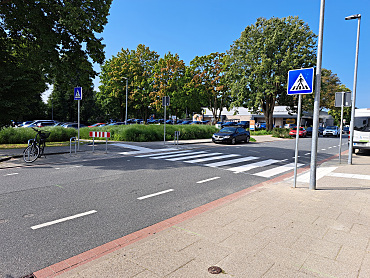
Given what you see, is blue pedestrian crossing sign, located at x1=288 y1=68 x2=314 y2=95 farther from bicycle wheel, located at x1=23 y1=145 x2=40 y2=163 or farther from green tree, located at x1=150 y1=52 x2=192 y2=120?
green tree, located at x1=150 y1=52 x2=192 y2=120

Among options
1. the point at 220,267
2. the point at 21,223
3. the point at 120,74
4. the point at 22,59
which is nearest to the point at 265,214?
the point at 220,267

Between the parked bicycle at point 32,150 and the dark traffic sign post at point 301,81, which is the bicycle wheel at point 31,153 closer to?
the parked bicycle at point 32,150

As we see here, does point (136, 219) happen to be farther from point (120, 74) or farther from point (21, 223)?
point (120, 74)

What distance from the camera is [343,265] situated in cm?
296

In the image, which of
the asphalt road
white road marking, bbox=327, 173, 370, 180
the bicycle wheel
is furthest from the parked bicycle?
white road marking, bbox=327, 173, 370, 180

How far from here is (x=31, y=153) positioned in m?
10.4

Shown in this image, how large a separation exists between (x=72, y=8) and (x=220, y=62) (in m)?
33.8

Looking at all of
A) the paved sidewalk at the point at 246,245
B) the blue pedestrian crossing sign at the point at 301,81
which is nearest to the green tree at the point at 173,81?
the blue pedestrian crossing sign at the point at 301,81

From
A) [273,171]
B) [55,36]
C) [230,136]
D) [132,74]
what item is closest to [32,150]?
[55,36]

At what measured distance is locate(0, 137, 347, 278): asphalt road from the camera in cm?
349

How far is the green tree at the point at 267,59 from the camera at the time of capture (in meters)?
35.8

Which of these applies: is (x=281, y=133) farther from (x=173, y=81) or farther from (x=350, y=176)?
(x=350, y=176)

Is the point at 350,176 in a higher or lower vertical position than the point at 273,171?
higher

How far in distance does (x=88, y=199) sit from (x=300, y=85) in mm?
5725
